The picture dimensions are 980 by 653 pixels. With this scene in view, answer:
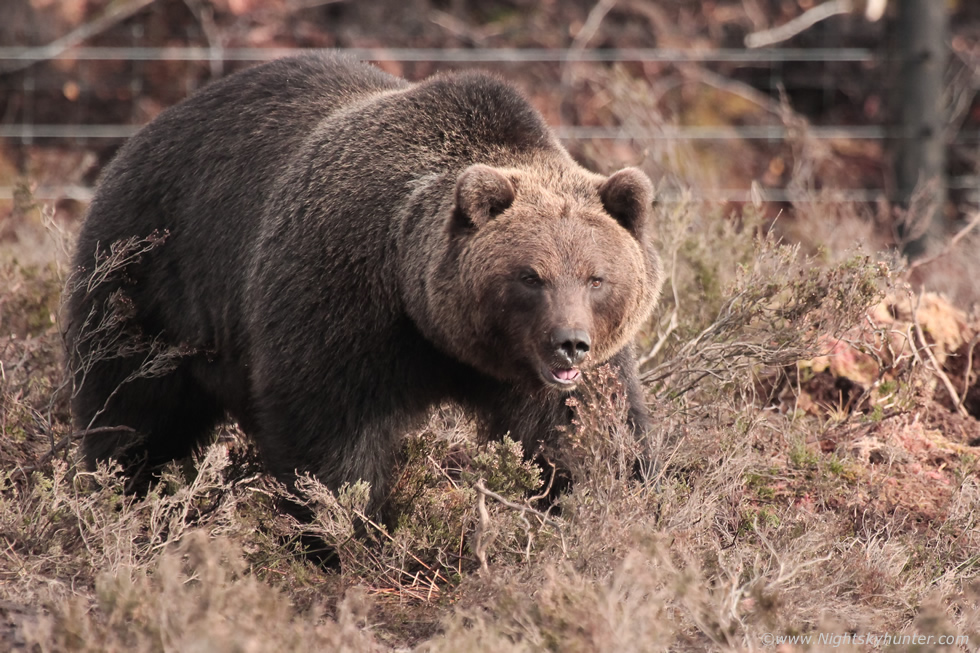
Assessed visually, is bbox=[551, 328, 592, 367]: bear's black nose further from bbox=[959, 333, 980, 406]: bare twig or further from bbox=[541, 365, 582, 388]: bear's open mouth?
bbox=[959, 333, 980, 406]: bare twig

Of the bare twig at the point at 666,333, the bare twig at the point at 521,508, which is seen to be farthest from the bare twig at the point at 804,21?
the bare twig at the point at 521,508

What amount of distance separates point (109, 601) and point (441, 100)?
2788mm

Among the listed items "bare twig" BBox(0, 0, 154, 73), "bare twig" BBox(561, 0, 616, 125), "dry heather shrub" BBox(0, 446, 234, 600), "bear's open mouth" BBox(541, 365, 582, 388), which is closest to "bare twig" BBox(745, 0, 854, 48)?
"bare twig" BBox(561, 0, 616, 125)

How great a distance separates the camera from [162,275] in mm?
5867

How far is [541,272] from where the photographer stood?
188 inches

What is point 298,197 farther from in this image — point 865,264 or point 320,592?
point 865,264

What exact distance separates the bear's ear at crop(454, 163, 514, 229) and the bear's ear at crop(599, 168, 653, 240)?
440 millimetres

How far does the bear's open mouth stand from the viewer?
473 centimetres

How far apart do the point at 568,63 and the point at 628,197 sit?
27.8ft

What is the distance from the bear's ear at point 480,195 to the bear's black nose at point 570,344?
25.4 inches

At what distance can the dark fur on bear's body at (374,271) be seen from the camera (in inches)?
192

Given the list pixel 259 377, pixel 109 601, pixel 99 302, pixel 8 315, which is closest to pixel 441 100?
pixel 259 377

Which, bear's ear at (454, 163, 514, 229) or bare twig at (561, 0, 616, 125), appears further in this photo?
bare twig at (561, 0, 616, 125)

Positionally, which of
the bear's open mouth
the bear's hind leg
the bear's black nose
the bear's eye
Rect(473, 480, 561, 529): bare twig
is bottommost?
the bear's hind leg
